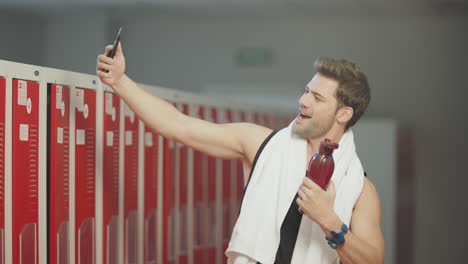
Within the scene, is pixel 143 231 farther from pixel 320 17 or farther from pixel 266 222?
pixel 320 17

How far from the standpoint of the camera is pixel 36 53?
7.36 metres

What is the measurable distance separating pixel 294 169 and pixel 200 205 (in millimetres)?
1423

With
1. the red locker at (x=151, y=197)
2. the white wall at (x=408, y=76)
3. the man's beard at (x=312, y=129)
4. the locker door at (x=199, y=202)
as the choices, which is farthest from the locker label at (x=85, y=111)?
the white wall at (x=408, y=76)

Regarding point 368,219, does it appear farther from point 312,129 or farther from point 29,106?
point 29,106

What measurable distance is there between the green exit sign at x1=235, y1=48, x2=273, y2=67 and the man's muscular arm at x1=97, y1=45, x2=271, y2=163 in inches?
187

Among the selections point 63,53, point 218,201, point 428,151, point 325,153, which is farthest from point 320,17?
point 325,153

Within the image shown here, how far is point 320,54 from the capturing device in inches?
278

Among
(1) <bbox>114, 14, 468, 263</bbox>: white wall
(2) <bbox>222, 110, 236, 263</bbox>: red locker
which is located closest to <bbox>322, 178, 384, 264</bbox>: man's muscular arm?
(2) <bbox>222, 110, 236, 263</bbox>: red locker

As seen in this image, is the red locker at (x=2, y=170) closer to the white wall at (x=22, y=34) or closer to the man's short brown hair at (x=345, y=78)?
the man's short brown hair at (x=345, y=78)

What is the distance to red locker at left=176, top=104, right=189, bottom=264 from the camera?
3.33 m

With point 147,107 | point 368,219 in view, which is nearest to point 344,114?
point 368,219

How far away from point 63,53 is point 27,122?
558cm

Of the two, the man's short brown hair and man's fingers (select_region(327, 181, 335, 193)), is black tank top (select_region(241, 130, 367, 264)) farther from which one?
the man's short brown hair

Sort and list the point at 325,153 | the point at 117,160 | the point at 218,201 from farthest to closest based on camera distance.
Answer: the point at 218,201
the point at 117,160
the point at 325,153
